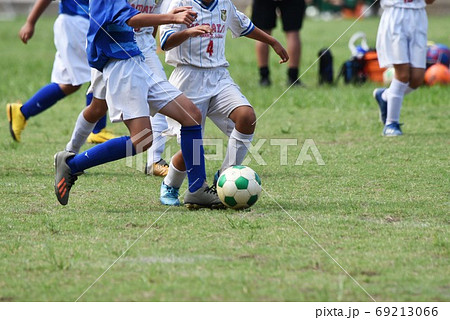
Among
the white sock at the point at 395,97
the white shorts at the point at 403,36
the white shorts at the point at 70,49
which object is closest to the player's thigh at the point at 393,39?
the white shorts at the point at 403,36

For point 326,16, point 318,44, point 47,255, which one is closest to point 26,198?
point 47,255

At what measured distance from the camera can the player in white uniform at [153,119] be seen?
21.1 ft

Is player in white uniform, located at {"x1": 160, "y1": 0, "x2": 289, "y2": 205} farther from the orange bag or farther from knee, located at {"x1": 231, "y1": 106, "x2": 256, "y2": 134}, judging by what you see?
the orange bag

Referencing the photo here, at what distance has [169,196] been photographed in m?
6.11

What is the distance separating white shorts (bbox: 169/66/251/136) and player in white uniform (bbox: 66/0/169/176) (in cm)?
16

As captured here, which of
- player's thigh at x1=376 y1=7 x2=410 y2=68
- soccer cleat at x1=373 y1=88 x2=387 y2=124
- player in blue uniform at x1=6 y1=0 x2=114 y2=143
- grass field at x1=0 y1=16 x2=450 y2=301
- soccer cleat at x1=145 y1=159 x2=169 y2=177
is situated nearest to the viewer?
grass field at x1=0 y1=16 x2=450 y2=301

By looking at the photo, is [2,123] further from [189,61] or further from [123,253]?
[123,253]

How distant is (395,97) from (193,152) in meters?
3.95

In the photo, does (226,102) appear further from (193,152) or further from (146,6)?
(146,6)

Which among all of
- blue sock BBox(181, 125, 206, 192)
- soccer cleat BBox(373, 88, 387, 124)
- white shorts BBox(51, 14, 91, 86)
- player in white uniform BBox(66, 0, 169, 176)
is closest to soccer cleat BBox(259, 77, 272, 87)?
soccer cleat BBox(373, 88, 387, 124)

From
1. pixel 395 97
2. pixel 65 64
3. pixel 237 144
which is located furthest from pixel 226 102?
pixel 395 97

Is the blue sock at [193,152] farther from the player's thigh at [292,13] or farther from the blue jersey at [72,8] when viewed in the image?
the player's thigh at [292,13]

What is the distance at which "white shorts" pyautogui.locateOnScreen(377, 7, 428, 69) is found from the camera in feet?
29.3
